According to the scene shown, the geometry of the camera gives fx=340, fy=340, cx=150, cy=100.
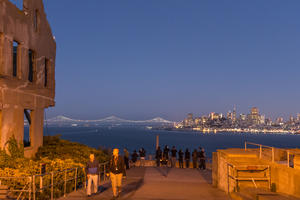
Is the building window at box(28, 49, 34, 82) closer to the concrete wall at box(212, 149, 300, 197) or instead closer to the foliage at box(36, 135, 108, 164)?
the foliage at box(36, 135, 108, 164)

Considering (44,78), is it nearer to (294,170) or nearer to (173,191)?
(173,191)

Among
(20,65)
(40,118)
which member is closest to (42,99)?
(40,118)

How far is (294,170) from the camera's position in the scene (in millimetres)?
11242

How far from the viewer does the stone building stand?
1546 cm

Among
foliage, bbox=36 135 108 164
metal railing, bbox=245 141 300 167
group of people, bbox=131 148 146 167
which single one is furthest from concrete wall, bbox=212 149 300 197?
group of people, bbox=131 148 146 167

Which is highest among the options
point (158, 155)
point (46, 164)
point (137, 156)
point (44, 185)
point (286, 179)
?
point (46, 164)

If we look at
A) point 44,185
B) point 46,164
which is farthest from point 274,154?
point 44,185

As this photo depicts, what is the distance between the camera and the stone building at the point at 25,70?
609 inches

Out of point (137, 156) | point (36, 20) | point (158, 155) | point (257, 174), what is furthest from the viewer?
point (137, 156)

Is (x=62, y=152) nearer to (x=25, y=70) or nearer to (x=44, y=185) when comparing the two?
(x=25, y=70)

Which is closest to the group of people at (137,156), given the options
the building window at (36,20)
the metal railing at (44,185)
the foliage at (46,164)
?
the foliage at (46,164)

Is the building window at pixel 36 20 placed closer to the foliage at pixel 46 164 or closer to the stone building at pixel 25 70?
the stone building at pixel 25 70

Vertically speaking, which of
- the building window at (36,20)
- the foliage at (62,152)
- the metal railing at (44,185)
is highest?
the building window at (36,20)

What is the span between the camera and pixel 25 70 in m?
17.5
